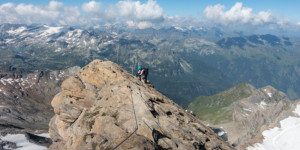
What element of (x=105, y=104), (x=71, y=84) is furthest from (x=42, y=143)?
(x=105, y=104)

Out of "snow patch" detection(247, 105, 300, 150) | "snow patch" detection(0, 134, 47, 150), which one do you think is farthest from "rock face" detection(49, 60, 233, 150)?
"snow patch" detection(0, 134, 47, 150)

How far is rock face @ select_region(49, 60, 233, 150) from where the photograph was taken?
2081 centimetres

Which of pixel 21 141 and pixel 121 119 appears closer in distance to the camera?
pixel 121 119

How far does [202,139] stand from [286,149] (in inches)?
3366

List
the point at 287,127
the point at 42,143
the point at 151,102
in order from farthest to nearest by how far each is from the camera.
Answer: the point at 42,143 → the point at 287,127 → the point at 151,102

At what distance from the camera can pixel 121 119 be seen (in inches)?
950

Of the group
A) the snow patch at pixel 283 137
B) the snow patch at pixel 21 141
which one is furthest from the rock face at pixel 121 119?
the snow patch at pixel 21 141

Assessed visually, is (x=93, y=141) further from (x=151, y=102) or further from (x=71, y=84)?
(x=71, y=84)

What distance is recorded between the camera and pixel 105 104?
2989 cm

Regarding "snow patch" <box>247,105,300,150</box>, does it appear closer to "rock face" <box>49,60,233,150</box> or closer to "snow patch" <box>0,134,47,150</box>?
"rock face" <box>49,60,233,150</box>

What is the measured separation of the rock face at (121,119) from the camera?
68.3 feet

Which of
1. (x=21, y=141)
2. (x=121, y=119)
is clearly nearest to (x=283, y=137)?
(x=121, y=119)

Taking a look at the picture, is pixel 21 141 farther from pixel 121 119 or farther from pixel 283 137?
pixel 283 137

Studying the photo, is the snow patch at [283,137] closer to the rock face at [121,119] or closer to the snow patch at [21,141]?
the rock face at [121,119]
